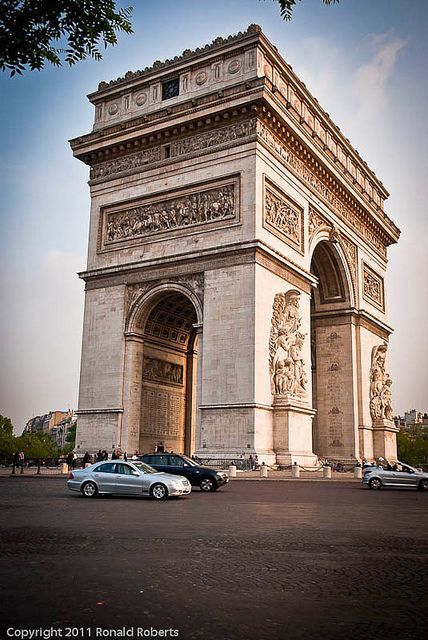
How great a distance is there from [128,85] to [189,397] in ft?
55.5

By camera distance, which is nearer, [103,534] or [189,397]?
[103,534]

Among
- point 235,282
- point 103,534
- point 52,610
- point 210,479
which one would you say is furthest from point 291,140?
point 52,610

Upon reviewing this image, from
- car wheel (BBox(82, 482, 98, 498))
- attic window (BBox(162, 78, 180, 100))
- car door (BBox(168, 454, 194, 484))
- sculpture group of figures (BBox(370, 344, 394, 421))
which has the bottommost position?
car wheel (BBox(82, 482, 98, 498))

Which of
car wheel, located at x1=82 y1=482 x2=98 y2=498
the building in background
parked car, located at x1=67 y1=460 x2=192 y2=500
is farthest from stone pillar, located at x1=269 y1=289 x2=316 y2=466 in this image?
the building in background

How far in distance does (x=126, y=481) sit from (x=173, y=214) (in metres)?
18.4

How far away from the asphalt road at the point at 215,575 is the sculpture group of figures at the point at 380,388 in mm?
28767

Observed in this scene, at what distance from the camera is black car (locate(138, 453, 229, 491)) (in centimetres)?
1933

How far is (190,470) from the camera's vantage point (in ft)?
64.7

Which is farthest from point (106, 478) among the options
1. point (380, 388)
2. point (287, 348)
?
point (380, 388)

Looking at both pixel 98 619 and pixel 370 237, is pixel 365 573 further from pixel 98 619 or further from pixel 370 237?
pixel 370 237

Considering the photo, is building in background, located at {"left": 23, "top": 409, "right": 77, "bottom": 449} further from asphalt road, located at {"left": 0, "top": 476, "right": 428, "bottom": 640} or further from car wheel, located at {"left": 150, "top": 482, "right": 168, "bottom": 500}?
asphalt road, located at {"left": 0, "top": 476, "right": 428, "bottom": 640}

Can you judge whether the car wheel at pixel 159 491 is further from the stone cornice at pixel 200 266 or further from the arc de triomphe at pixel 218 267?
the stone cornice at pixel 200 266

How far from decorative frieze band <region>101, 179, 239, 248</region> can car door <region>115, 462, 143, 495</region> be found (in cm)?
1641

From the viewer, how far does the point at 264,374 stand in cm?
2861
